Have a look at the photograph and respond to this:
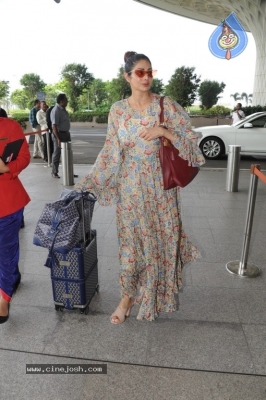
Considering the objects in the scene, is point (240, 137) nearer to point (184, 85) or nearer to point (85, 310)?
point (85, 310)

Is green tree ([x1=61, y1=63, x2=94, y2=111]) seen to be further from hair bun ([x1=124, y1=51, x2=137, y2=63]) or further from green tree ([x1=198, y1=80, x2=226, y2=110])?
hair bun ([x1=124, y1=51, x2=137, y2=63])

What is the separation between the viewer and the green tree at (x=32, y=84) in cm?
6688

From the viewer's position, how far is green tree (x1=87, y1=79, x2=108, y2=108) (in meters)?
61.1

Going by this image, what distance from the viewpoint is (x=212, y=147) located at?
420 inches

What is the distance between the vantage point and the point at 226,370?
218cm

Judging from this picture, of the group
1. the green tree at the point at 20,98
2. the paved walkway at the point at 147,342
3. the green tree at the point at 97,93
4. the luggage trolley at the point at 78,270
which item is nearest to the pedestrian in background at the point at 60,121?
the paved walkway at the point at 147,342

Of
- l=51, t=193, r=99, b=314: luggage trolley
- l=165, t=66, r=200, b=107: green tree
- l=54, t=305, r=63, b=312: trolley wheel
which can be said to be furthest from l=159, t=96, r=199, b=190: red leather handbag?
l=165, t=66, r=200, b=107: green tree

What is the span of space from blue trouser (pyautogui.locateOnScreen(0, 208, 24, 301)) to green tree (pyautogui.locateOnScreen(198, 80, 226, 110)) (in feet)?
156

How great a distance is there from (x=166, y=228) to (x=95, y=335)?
98 cm

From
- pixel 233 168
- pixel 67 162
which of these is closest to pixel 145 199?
pixel 233 168

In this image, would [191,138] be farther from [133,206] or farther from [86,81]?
[86,81]

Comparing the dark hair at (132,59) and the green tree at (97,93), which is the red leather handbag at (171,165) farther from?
the green tree at (97,93)

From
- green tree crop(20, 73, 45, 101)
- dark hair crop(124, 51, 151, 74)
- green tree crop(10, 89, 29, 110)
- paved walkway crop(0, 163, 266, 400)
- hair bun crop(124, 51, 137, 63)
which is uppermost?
green tree crop(20, 73, 45, 101)

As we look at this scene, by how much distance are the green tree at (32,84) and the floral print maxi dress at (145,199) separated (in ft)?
229
